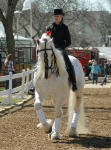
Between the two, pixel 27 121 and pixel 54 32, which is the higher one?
pixel 54 32

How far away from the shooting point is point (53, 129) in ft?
31.2

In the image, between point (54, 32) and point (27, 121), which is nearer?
point (54, 32)

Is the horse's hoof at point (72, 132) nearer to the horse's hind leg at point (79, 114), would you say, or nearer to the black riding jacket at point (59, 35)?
the horse's hind leg at point (79, 114)

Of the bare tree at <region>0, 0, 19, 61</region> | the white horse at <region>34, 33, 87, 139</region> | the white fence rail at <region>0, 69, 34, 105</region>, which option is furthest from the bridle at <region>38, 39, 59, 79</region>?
the bare tree at <region>0, 0, 19, 61</region>

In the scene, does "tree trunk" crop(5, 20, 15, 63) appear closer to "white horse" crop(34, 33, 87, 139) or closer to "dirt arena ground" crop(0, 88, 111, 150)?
"dirt arena ground" crop(0, 88, 111, 150)

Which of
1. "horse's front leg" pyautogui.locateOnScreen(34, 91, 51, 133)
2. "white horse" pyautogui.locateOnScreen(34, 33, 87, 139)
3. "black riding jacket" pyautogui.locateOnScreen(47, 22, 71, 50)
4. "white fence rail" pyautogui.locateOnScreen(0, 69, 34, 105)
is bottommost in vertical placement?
"white fence rail" pyautogui.locateOnScreen(0, 69, 34, 105)

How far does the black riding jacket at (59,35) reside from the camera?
9.97 metres

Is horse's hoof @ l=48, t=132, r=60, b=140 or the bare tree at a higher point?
the bare tree

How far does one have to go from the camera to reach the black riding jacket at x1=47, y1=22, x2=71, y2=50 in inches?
392

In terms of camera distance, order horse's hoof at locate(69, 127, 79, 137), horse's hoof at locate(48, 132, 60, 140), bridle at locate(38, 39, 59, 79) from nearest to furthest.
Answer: bridle at locate(38, 39, 59, 79) < horse's hoof at locate(48, 132, 60, 140) < horse's hoof at locate(69, 127, 79, 137)

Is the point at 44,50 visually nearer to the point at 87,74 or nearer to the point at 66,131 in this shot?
the point at 66,131

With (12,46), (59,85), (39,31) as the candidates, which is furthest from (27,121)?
(39,31)

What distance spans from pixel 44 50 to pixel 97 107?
750 centimetres

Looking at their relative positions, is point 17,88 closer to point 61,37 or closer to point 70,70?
point 61,37
